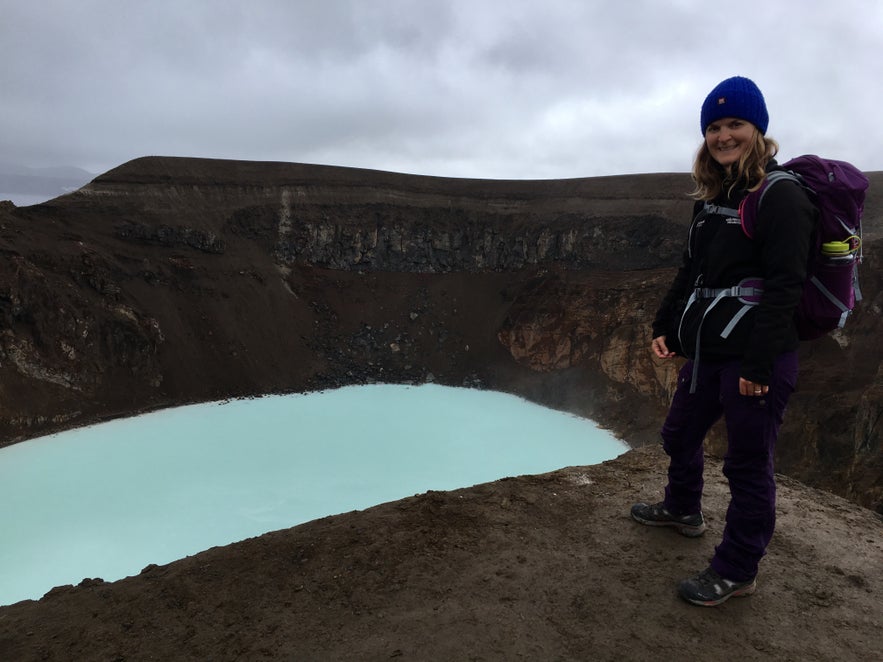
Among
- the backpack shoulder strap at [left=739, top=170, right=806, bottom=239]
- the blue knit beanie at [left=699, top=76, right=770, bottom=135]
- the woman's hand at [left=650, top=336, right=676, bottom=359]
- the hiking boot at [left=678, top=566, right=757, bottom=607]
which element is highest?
the blue knit beanie at [left=699, top=76, right=770, bottom=135]

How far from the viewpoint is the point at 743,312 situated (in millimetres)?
2383

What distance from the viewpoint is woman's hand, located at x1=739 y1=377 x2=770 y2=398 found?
226 cm

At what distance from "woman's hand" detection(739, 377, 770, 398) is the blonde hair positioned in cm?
90

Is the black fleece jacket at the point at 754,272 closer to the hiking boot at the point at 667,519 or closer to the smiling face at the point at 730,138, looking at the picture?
the smiling face at the point at 730,138

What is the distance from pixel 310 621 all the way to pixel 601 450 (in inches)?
538

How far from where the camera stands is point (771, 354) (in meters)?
2.22

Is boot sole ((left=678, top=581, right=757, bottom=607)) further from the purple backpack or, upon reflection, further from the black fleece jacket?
the purple backpack

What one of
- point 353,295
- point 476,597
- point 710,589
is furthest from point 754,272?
point 353,295

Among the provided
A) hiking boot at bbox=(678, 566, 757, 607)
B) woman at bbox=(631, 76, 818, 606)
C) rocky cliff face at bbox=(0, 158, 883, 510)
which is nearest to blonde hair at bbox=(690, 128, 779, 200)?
woman at bbox=(631, 76, 818, 606)

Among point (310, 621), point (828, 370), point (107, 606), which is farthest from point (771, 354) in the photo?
point (828, 370)

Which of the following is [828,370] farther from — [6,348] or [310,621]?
[6,348]

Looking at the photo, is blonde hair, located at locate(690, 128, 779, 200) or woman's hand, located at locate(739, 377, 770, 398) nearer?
woman's hand, located at locate(739, 377, 770, 398)

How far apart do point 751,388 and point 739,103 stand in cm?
133

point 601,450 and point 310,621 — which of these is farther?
point 601,450
